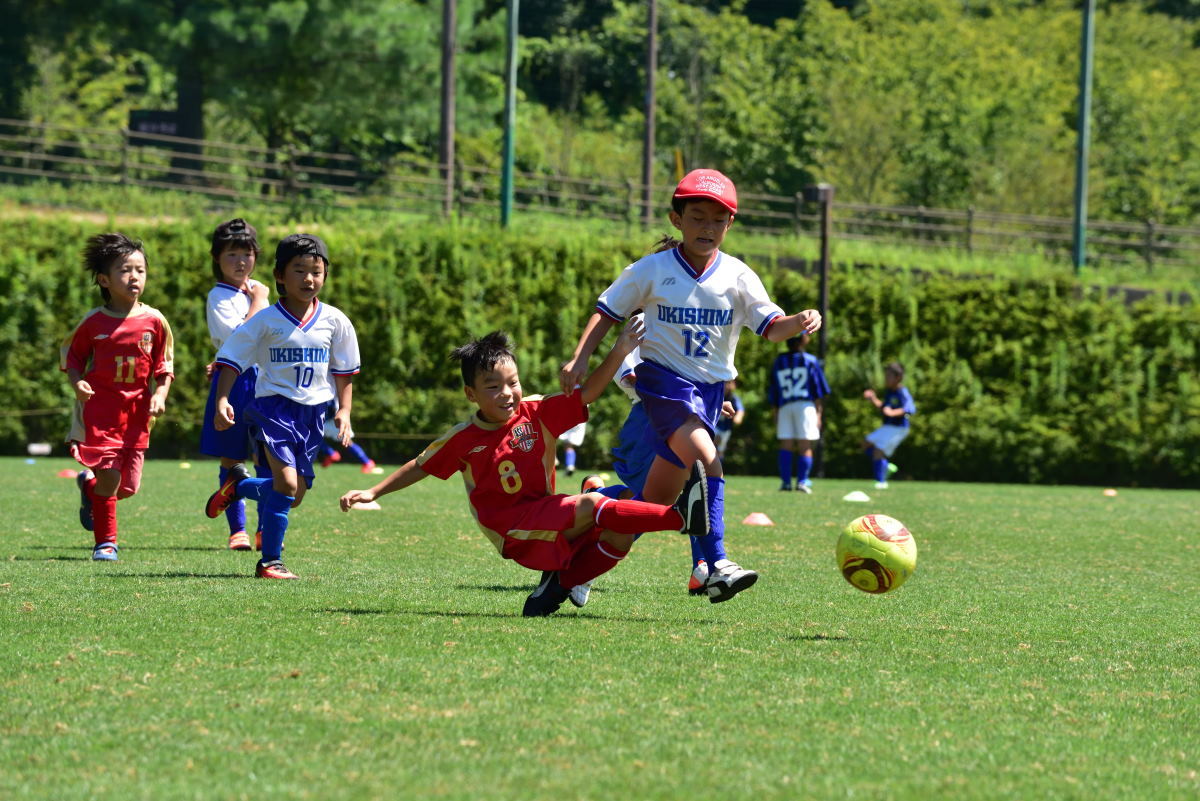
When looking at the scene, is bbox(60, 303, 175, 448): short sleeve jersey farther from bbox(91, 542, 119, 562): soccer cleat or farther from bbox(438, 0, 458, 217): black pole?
bbox(438, 0, 458, 217): black pole

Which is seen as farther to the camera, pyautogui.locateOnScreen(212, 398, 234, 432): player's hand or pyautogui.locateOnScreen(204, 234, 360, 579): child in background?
pyautogui.locateOnScreen(204, 234, 360, 579): child in background

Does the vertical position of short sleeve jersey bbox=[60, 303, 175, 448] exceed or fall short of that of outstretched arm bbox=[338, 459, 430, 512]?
it exceeds it

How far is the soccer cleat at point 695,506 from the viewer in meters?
5.86

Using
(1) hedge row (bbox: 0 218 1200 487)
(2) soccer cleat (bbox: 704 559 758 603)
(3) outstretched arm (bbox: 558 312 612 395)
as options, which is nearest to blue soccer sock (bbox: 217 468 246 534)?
Result: (3) outstretched arm (bbox: 558 312 612 395)

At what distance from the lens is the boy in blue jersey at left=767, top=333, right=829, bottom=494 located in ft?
57.0

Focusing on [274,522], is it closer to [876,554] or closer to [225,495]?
[225,495]

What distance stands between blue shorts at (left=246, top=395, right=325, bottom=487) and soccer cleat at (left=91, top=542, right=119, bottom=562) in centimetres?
119

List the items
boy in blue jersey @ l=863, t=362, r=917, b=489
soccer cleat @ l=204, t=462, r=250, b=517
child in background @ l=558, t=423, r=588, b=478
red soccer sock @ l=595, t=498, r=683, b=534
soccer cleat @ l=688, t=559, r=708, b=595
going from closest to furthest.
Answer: red soccer sock @ l=595, t=498, r=683, b=534 < soccer cleat @ l=688, t=559, r=708, b=595 < soccer cleat @ l=204, t=462, r=250, b=517 < child in background @ l=558, t=423, r=588, b=478 < boy in blue jersey @ l=863, t=362, r=917, b=489

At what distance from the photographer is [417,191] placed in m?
33.5

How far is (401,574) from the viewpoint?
8.06m

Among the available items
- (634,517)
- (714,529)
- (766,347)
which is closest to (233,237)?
(714,529)

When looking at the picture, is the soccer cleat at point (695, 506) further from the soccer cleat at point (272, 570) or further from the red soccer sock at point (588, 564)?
the soccer cleat at point (272, 570)

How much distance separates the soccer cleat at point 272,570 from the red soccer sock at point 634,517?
83.8 inches

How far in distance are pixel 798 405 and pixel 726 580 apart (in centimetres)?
1107
